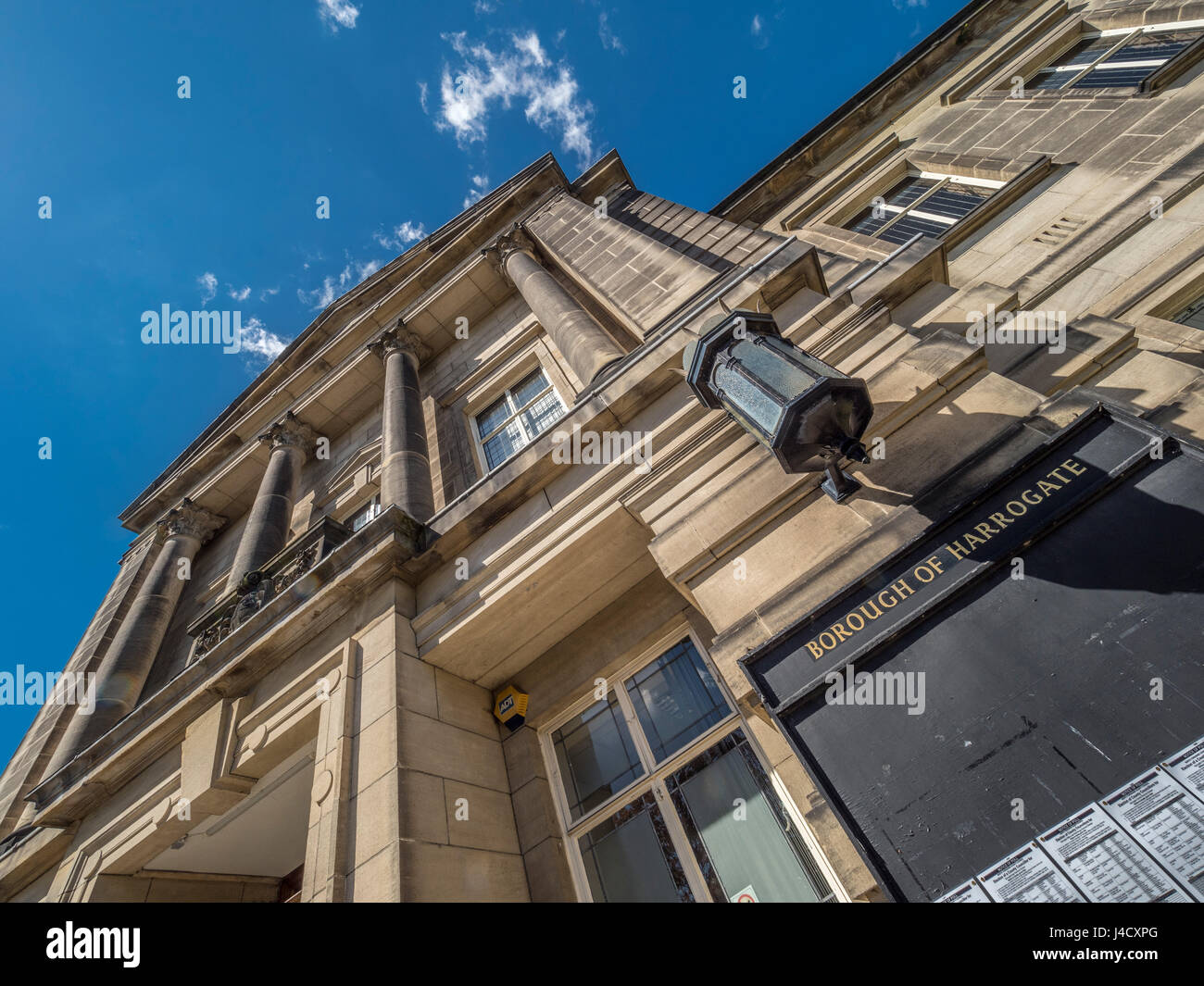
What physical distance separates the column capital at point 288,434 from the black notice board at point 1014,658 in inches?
591

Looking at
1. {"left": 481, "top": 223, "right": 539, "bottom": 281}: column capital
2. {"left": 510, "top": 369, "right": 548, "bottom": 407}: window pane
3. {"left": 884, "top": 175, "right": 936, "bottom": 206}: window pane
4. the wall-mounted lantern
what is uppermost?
{"left": 481, "top": 223, "right": 539, "bottom": 281}: column capital

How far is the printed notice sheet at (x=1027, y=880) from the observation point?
2.93 m

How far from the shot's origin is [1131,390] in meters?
5.36

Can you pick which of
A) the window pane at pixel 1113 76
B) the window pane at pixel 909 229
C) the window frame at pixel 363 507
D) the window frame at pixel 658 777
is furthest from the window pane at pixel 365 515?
the window pane at pixel 1113 76

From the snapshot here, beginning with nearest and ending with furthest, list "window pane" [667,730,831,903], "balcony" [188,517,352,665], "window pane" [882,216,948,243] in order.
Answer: "window pane" [667,730,831,903] < "balcony" [188,517,352,665] < "window pane" [882,216,948,243]

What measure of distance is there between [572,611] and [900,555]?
4.15 metres

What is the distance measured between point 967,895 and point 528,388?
1142 cm

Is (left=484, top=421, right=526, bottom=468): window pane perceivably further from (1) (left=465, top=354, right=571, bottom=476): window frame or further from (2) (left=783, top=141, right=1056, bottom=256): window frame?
(2) (left=783, top=141, right=1056, bottom=256): window frame

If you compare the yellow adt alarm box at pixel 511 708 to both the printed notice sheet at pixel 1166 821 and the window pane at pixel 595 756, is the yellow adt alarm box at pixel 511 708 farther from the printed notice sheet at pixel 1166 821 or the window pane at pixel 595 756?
the printed notice sheet at pixel 1166 821

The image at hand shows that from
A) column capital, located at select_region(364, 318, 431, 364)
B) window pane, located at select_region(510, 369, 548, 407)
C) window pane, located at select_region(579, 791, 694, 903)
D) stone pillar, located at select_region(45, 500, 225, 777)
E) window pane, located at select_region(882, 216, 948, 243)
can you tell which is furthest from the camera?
column capital, located at select_region(364, 318, 431, 364)

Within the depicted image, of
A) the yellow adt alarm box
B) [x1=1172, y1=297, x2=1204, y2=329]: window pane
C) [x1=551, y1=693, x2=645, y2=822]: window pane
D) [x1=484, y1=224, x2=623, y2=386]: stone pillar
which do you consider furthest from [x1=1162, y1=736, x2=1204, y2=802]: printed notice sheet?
[x1=484, y1=224, x2=623, y2=386]: stone pillar

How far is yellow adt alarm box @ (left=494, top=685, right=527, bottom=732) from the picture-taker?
297 inches
